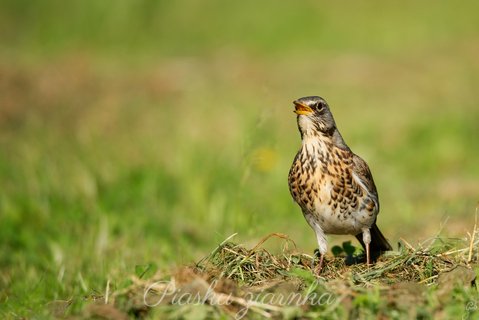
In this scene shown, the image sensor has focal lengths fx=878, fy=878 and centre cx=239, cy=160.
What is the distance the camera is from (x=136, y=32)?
19125mm

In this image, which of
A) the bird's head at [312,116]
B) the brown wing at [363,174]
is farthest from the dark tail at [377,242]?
the bird's head at [312,116]

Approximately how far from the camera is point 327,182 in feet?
19.7

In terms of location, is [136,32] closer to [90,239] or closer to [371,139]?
[371,139]

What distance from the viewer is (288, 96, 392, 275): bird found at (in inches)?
238

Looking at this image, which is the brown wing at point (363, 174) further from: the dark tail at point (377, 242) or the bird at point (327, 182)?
the dark tail at point (377, 242)

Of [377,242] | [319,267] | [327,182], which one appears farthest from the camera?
[377,242]

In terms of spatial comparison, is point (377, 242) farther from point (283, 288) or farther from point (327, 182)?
point (283, 288)

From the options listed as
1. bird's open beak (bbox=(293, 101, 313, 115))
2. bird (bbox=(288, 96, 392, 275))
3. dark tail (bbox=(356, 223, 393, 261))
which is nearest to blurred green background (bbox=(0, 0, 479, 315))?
dark tail (bbox=(356, 223, 393, 261))

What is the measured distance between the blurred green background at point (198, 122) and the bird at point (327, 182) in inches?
35.1

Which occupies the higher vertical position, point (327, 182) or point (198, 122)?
point (327, 182)

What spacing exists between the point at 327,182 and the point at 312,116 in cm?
48

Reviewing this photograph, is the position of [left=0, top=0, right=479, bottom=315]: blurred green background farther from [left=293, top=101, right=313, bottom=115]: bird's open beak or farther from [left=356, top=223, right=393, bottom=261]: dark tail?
[left=293, top=101, right=313, bottom=115]: bird's open beak

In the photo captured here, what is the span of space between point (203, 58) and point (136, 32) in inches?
73.1

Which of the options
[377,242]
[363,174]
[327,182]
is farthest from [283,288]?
[377,242]
